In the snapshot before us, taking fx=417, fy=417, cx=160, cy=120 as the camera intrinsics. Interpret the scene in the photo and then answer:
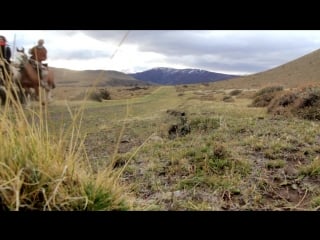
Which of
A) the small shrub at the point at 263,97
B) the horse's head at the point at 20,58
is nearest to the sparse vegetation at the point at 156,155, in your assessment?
the horse's head at the point at 20,58

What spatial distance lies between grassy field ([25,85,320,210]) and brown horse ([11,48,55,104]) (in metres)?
0.11

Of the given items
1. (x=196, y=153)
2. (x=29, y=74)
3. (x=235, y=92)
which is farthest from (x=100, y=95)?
(x=235, y=92)

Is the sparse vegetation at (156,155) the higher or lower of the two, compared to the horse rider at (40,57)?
lower

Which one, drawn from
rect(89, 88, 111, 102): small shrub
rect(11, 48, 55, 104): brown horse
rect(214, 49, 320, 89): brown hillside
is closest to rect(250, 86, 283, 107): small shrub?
rect(214, 49, 320, 89): brown hillside

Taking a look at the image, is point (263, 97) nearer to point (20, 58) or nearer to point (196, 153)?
point (196, 153)

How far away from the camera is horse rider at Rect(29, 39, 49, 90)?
6.37 feet

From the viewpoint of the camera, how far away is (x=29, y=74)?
6.68 feet

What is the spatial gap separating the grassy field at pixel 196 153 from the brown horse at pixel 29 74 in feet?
0.37

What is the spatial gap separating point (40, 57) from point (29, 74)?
4.8 inches

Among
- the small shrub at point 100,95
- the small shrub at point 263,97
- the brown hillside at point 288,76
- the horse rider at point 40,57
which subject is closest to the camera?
the horse rider at point 40,57

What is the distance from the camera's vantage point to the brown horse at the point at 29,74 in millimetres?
2008

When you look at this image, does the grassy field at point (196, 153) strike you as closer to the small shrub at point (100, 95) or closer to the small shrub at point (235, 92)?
the small shrub at point (100, 95)
